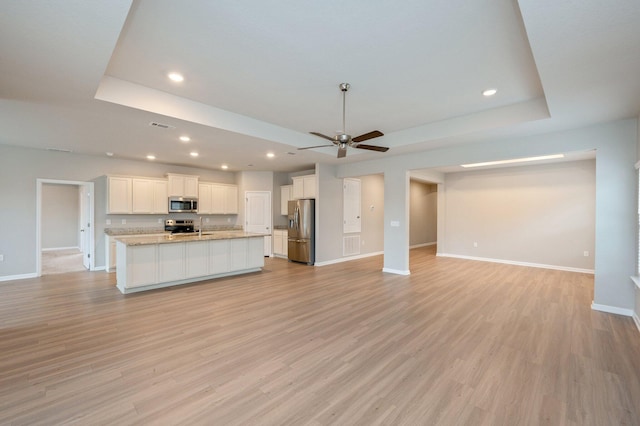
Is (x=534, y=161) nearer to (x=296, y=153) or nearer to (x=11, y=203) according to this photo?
(x=296, y=153)

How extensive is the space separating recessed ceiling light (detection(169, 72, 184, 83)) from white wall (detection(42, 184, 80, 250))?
9629 millimetres

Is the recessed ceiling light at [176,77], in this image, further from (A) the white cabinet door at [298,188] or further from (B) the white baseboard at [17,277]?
(B) the white baseboard at [17,277]

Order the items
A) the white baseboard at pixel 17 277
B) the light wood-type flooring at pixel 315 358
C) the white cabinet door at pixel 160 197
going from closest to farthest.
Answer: the light wood-type flooring at pixel 315 358
the white baseboard at pixel 17 277
the white cabinet door at pixel 160 197

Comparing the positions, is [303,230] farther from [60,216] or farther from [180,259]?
[60,216]

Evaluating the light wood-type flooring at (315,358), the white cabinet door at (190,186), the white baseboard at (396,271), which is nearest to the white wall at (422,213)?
the white baseboard at (396,271)

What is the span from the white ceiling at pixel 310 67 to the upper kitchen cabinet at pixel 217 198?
3268mm

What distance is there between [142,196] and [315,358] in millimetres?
6429

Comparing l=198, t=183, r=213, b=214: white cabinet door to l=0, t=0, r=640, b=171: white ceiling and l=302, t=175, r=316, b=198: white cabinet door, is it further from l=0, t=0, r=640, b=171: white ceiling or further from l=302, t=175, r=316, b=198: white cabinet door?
l=0, t=0, r=640, b=171: white ceiling

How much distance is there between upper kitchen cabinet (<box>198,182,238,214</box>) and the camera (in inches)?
320

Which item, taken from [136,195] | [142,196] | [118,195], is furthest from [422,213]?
[118,195]

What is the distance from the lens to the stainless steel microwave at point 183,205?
739 cm

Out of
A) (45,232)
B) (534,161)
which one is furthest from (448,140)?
(45,232)

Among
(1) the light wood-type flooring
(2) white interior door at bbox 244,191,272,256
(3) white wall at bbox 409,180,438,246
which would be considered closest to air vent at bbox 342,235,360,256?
(2) white interior door at bbox 244,191,272,256

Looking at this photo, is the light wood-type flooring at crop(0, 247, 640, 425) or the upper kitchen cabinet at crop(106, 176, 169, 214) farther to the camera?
the upper kitchen cabinet at crop(106, 176, 169, 214)
